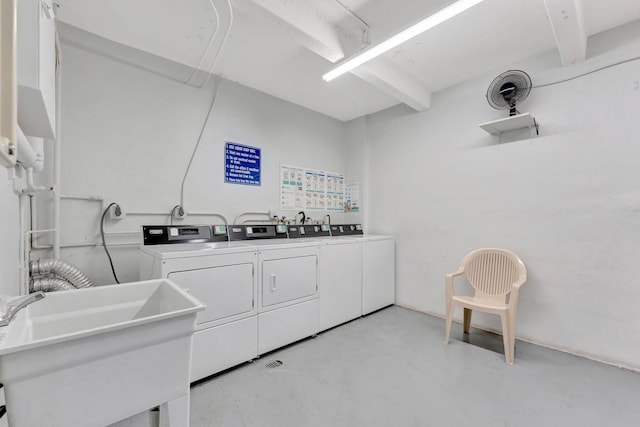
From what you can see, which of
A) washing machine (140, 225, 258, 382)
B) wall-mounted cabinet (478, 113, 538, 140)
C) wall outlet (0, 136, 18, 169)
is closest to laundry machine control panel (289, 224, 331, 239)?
washing machine (140, 225, 258, 382)

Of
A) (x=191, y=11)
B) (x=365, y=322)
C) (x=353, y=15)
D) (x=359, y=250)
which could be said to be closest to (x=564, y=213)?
(x=359, y=250)

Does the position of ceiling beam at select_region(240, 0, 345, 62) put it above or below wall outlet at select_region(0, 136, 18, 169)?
above

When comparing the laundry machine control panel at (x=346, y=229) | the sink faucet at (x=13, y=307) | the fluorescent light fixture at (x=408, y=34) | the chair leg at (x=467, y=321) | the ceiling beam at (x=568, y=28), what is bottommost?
the chair leg at (x=467, y=321)

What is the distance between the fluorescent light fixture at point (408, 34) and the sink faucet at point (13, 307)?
2389 millimetres

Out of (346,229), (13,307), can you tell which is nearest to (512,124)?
(346,229)

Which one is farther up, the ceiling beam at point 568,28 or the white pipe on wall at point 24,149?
the ceiling beam at point 568,28

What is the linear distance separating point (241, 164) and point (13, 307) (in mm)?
2321

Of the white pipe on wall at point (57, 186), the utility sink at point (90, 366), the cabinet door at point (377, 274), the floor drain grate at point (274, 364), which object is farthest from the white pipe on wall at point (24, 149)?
the cabinet door at point (377, 274)

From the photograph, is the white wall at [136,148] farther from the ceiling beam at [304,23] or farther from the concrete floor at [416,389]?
the concrete floor at [416,389]

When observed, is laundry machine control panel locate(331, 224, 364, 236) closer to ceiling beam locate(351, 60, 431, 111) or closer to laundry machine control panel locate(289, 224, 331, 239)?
laundry machine control panel locate(289, 224, 331, 239)

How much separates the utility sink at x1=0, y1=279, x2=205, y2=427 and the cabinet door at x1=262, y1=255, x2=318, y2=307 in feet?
3.82

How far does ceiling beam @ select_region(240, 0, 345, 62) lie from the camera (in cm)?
172

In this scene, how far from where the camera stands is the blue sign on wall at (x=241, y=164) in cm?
289

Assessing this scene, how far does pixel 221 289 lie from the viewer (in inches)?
77.0
